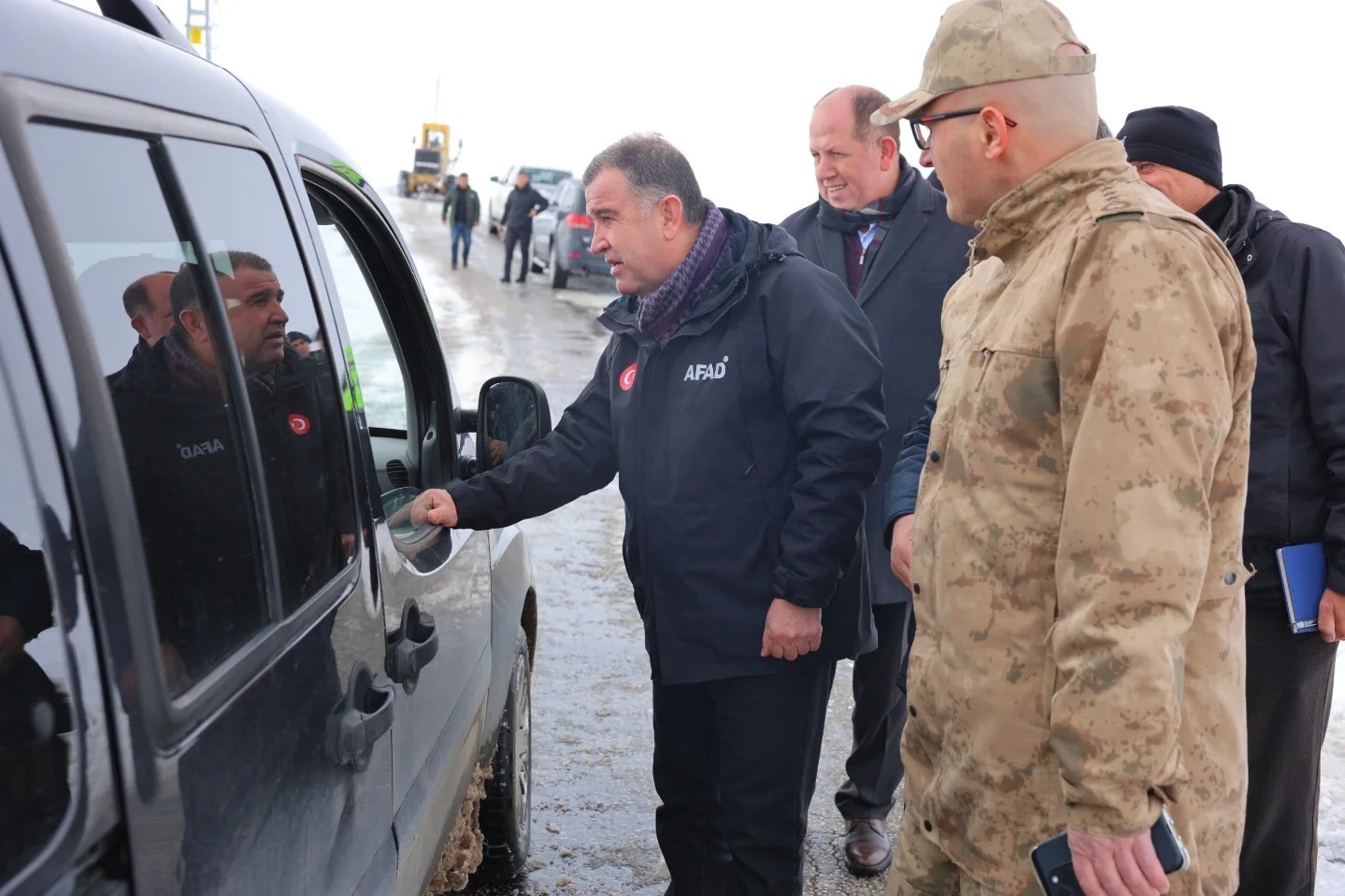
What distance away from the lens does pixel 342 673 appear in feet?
5.33

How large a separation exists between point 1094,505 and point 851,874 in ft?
7.58

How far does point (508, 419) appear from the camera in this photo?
2.81 meters

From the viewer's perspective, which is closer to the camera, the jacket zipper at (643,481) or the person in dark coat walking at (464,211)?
the jacket zipper at (643,481)

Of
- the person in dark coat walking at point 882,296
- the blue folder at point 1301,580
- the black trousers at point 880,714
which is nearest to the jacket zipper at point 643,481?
the person in dark coat walking at point 882,296

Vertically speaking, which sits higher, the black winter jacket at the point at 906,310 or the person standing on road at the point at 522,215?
the black winter jacket at the point at 906,310

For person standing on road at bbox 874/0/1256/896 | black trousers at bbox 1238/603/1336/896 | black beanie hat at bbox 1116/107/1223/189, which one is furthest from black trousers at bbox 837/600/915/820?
person standing on road at bbox 874/0/1256/896

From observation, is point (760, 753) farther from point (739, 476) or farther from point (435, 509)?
point (435, 509)

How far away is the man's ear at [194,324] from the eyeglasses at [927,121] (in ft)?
3.47

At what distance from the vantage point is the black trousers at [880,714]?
3592 millimetres

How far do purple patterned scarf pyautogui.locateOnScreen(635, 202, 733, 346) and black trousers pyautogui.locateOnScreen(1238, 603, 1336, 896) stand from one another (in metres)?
1.40

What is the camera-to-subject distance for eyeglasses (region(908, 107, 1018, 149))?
177cm

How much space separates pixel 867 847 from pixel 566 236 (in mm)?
16446

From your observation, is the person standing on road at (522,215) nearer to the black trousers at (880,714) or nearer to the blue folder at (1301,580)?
the black trousers at (880,714)

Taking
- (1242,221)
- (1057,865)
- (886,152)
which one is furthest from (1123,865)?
(886,152)
